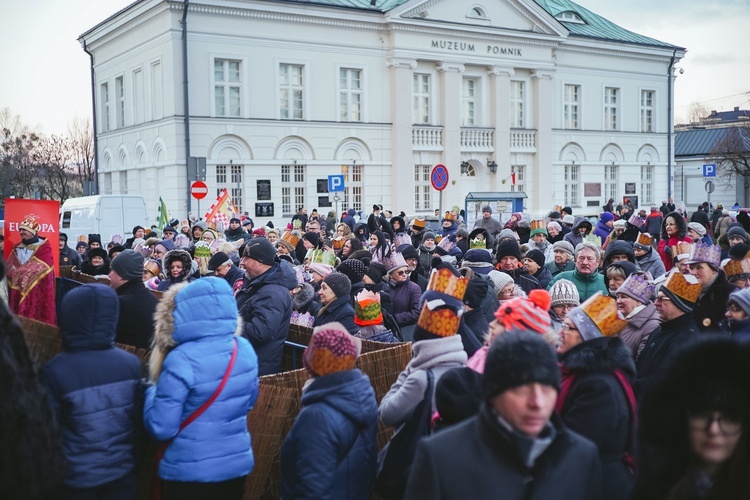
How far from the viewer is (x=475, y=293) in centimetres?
726

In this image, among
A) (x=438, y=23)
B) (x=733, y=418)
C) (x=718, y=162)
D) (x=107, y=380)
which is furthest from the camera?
(x=718, y=162)

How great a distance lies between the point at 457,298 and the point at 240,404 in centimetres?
141

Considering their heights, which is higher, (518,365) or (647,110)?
(647,110)

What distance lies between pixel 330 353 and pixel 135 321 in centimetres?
247

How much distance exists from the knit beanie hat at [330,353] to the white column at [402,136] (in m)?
33.7

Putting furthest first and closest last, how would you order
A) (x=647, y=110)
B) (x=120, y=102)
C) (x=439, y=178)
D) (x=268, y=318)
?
(x=647, y=110) < (x=120, y=102) < (x=439, y=178) < (x=268, y=318)

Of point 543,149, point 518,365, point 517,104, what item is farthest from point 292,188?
point 518,365

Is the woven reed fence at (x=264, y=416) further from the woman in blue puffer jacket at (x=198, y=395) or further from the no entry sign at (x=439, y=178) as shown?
the no entry sign at (x=439, y=178)

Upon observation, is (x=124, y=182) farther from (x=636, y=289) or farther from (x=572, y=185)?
(x=636, y=289)

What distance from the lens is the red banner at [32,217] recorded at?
32.6ft

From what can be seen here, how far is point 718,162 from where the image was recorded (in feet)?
180

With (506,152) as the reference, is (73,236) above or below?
below

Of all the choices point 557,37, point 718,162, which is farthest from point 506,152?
point 718,162

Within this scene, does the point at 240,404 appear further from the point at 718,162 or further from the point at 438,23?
the point at 718,162
